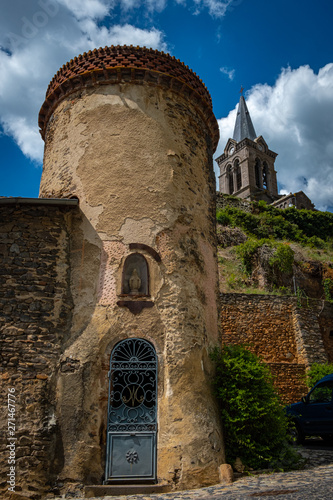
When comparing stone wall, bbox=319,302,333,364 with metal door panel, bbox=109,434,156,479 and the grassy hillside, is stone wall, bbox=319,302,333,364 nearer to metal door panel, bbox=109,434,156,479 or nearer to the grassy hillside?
the grassy hillside

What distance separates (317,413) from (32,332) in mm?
6841

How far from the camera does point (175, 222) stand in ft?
25.3

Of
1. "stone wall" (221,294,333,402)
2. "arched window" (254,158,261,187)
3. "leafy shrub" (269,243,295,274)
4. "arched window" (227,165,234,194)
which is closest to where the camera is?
"stone wall" (221,294,333,402)

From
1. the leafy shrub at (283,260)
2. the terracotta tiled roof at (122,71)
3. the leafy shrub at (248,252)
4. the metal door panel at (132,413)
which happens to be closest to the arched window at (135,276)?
the metal door panel at (132,413)

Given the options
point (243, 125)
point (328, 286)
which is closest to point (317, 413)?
point (328, 286)

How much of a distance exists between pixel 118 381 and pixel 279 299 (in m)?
12.1

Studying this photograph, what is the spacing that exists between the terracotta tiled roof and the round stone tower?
0.09 feet

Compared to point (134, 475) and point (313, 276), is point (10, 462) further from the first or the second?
point (313, 276)

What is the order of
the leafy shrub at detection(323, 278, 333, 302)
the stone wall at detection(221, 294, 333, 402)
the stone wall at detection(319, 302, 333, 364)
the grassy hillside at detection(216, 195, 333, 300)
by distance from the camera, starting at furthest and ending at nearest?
the leafy shrub at detection(323, 278, 333, 302) → the grassy hillside at detection(216, 195, 333, 300) → the stone wall at detection(319, 302, 333, 364) → the stone wall at detection(221, 294, 333, 402)

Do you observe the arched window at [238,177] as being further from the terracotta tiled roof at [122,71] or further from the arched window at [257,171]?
the terracotta tiled roof at [122,71]

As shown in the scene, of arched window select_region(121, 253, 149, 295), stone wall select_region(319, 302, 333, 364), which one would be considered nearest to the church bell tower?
stone wall select_region(319, 302, 333, 364)

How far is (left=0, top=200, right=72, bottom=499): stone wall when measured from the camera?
6008mm

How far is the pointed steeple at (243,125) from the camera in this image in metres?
54.9

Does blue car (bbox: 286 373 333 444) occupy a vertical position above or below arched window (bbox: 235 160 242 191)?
below
